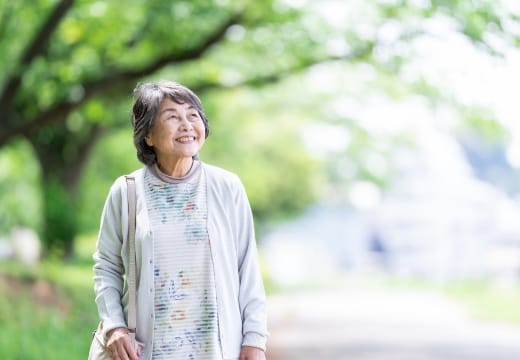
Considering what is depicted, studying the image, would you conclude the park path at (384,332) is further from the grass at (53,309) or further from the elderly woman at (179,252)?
the elderly woman at (179,252)

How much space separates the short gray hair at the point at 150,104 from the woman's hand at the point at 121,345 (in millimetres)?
581

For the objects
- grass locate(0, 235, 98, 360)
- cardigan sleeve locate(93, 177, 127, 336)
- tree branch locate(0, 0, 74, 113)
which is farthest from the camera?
tree branch locate(0, 0, 74, 113)

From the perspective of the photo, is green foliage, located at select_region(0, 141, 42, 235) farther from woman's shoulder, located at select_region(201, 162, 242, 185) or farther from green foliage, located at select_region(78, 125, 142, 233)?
woman's shoulder, located at select_region(201, 162, 242, 185)

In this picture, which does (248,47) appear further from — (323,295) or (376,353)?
(323,295)

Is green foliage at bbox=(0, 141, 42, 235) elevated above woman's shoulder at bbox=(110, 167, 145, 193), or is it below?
above

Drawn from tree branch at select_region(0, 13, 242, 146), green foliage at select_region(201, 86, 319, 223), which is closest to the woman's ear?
tree branch at select_region(0, 13, 242, 146)

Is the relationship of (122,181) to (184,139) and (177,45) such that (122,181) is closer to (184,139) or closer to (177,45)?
(184,139)

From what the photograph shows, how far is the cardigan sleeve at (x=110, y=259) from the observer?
3.55m

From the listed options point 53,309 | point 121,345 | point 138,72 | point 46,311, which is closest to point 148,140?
point 121,345

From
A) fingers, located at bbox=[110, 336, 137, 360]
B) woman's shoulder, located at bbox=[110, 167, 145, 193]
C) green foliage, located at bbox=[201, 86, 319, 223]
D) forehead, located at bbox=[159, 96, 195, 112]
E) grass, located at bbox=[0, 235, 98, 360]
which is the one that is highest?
green foliage, located at bbox=[201, 86, 319, 223]

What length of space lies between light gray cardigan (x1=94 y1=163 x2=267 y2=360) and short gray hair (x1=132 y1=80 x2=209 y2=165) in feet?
0.28

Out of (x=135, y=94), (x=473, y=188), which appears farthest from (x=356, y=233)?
(x=135, y=94)

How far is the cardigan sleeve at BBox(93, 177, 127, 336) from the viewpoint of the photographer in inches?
140

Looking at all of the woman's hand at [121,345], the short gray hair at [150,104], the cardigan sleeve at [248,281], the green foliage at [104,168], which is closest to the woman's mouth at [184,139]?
the short gray hair at [150,104]
